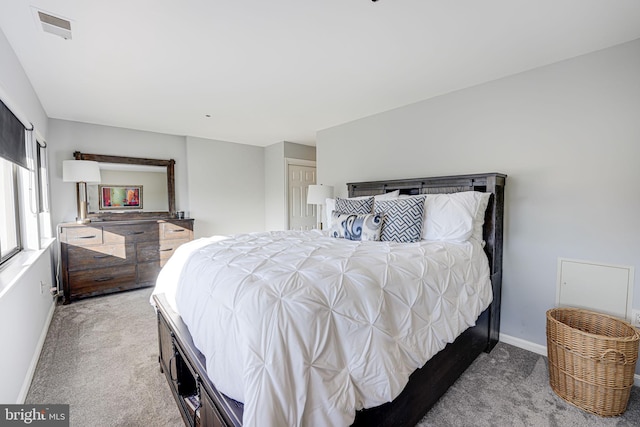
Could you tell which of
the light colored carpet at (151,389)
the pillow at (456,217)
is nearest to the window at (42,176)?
the light colored carpet at (151,389)

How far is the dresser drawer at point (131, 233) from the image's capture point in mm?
3654

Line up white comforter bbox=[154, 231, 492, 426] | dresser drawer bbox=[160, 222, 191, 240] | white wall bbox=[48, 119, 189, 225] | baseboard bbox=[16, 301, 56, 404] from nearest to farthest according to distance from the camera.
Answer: white comforter bbox=[154, 231, 492, 426]
baseboard bbox=[16, 301, 56, 404]
white wall bbox=[48, 119, 189, 225]
dresser drawer bbox=[160, 222, 191, 240]

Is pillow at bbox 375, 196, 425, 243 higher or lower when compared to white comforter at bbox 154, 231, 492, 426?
higher

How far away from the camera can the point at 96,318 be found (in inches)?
116

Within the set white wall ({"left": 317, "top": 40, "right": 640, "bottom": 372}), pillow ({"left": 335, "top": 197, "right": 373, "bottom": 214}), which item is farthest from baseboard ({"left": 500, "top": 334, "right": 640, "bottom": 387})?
pillow ({"left": 335, "top": 197, "right": 373, "bottom": 214})

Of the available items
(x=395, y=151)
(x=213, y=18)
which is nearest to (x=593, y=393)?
(x=395, y=151)

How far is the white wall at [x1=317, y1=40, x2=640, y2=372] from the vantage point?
1.94m

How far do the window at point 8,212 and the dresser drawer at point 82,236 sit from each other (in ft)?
3.21

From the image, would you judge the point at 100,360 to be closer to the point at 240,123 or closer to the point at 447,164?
the point at 240,123

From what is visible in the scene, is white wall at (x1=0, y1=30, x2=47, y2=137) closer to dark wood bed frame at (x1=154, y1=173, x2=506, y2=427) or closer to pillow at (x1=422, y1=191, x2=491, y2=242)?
dark wood bed frame at (x1=154, y1=173, x2=506, y2=427)

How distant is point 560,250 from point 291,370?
237 cm

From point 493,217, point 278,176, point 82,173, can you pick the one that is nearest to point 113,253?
point 82,173

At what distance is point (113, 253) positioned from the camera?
368 centimetres

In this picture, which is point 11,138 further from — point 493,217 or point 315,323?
point 493,217
